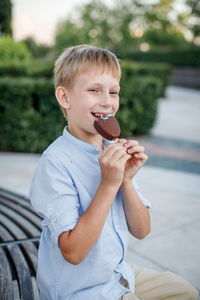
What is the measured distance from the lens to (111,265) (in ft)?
4.65

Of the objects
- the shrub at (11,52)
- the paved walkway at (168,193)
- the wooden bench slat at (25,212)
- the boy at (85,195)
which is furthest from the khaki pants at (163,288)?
the shrub at (11,52)

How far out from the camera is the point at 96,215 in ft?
4.28

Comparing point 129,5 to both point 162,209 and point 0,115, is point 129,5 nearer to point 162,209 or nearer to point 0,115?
point 0,115

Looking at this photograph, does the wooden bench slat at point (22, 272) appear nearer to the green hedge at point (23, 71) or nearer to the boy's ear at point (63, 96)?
the boy's ear at point (63, 96)

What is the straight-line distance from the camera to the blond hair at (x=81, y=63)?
1.45 metres

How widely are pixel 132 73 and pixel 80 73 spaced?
8.12m

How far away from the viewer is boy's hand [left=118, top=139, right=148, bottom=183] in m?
1.41

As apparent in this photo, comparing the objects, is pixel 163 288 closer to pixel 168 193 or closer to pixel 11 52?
pixel 168 193

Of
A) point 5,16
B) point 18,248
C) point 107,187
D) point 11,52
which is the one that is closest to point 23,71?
point 11,52

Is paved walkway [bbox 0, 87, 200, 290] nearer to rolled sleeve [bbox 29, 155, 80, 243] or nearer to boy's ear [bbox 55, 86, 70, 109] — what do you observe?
rolled sleeve [bbox 29, 155, 80, 243]

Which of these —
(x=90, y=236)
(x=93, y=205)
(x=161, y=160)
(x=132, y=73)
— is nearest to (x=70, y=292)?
(x=90, y=236)

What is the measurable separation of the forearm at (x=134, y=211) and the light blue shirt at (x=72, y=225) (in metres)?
0.07

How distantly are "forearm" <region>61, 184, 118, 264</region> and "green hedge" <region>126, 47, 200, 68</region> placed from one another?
93.8ft

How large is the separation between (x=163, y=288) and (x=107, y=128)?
0.85m
